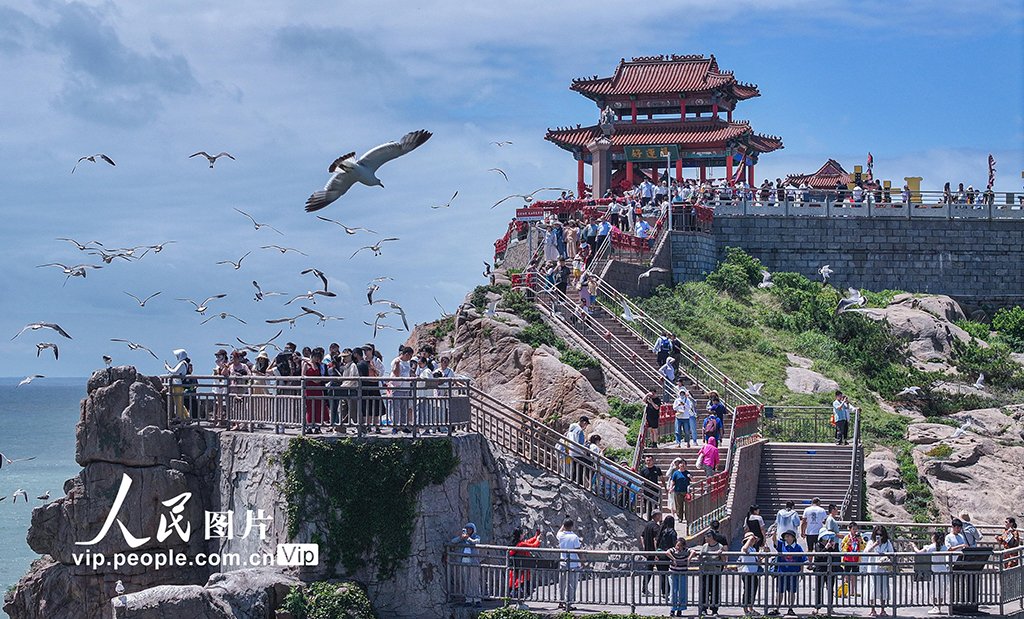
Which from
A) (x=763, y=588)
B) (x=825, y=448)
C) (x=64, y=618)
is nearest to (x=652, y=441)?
(x=825, y=448)

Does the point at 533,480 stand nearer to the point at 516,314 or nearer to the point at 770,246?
the point at 516,314

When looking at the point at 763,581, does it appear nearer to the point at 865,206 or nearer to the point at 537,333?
the point at 537,333

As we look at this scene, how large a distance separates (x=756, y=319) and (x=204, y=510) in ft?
71.6

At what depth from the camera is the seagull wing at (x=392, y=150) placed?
1809 cm

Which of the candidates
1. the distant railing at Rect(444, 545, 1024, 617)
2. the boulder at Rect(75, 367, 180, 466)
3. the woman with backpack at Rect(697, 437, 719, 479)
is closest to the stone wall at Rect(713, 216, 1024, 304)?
the woman with backpack at Rect(697, 437, 719, 479)

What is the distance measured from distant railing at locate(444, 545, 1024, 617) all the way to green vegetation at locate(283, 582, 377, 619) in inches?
62.2

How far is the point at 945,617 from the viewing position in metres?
19.5

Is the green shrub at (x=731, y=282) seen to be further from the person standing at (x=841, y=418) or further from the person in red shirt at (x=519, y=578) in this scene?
the person in red shirt at (x=519, y=578)

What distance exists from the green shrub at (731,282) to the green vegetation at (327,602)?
23.3 m

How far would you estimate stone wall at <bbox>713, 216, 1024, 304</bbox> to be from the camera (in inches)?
1748

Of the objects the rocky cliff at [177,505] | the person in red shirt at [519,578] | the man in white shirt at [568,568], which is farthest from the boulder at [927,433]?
the person in red shirt at [519,578]

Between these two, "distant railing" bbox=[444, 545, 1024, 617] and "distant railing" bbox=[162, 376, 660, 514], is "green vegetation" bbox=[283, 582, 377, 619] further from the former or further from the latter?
"distant railing" bbox=[162, 376, 660, 514]

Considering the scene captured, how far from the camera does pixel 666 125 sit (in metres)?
54.2

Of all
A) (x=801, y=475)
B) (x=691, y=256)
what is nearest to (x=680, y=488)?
(x=801, y=475)
